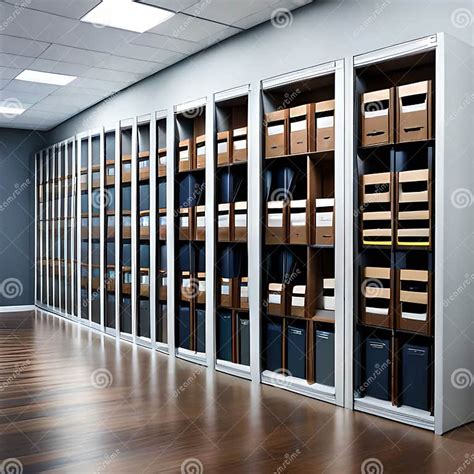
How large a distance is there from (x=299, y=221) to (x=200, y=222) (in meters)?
1.44

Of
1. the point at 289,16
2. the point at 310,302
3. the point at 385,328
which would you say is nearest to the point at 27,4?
the point at 289,16

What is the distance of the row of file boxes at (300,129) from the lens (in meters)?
4.61

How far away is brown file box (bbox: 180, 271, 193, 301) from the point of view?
6.08 meters

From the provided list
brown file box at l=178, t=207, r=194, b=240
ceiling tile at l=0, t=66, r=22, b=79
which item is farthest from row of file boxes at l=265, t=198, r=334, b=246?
ceiling tile at l=0, t=66, r=22, b=79

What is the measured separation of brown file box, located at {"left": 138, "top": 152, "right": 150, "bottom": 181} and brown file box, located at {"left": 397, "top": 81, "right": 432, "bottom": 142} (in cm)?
349

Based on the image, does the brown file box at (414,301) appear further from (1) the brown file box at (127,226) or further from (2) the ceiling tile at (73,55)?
(1) the brown file box at (127,226)

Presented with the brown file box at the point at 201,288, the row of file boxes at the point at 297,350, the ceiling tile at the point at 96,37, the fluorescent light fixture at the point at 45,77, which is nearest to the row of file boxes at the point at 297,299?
the row of file boxes at the point at 297,350

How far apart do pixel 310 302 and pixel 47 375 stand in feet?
8.27

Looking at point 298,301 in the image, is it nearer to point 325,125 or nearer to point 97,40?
point 325,125

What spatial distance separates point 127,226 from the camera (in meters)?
7.36

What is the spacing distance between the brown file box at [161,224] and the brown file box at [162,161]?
0.40 meters

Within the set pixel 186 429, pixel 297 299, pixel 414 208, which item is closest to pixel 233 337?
pixel 297 299

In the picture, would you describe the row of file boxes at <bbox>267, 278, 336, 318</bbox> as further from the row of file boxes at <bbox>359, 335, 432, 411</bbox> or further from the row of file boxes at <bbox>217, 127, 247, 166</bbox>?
the row of file boxes at <bbox>217, 127, 247, 166</bbox>

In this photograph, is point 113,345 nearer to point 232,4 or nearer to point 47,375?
point 47,375
